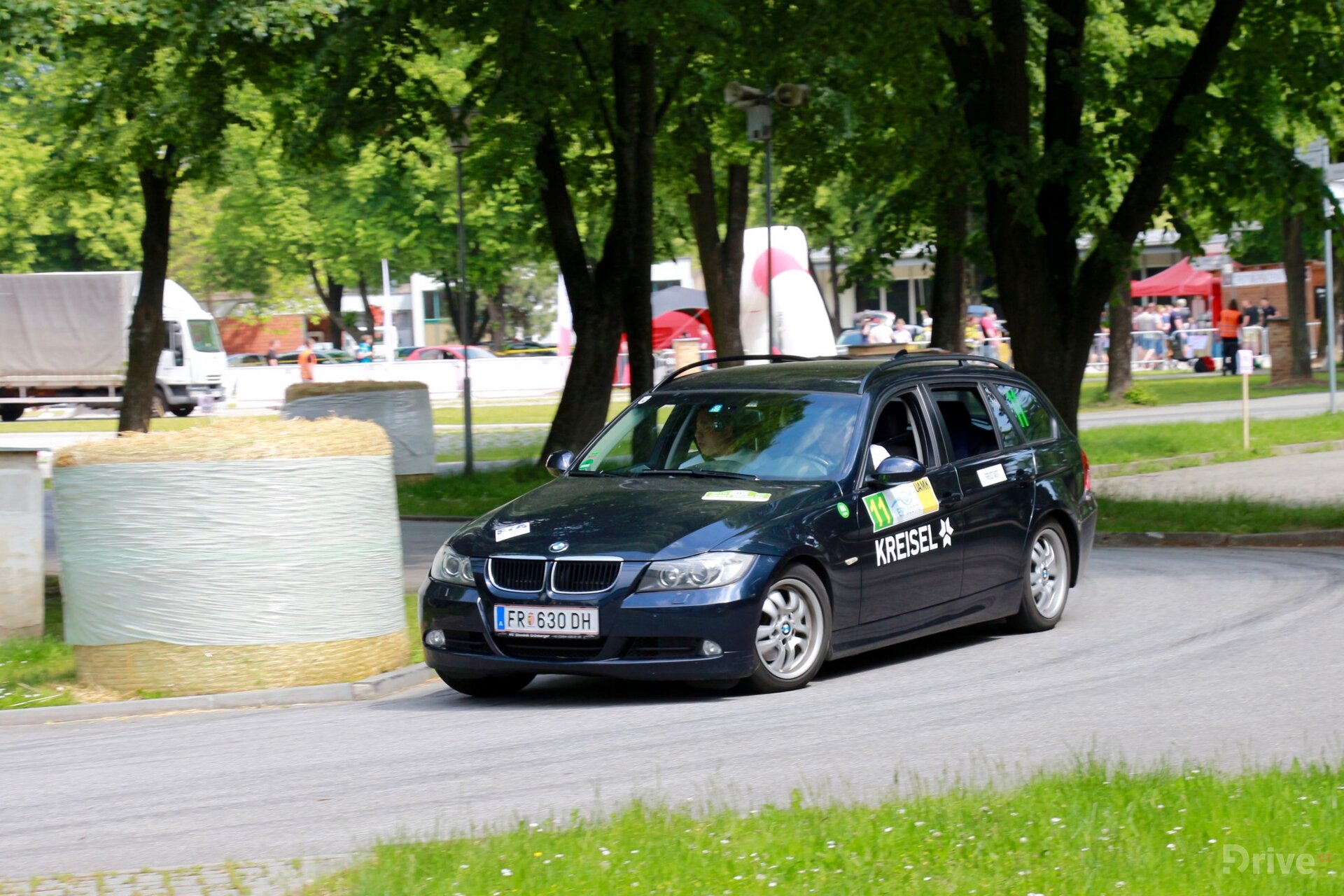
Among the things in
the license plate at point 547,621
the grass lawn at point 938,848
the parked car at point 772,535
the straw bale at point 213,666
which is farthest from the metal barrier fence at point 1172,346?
the grass lawn at point 938,848

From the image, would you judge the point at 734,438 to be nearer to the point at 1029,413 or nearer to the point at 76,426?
the point at 1029,413

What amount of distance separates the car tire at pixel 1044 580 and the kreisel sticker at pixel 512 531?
3.34 meters

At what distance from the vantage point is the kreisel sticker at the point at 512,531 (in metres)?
8.56

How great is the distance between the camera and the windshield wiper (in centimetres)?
910

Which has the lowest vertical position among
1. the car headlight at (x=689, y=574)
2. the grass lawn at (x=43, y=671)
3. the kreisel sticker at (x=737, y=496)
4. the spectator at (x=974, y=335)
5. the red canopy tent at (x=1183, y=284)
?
the grass lawn at (x=43, y=671)

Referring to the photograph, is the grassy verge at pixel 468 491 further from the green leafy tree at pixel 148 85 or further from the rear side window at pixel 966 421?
the rear side window at pixel 966 421

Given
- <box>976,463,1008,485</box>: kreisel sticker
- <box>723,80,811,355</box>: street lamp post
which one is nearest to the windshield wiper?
<box>976,463,1008,485</box>: kreisel sticker

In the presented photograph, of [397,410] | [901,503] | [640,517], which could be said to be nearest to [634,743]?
[640,517]

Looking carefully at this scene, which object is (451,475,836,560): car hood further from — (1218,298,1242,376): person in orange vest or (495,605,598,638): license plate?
(1218,298,1242,376): person in orange vest

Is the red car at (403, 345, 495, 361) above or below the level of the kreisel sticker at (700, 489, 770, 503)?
above

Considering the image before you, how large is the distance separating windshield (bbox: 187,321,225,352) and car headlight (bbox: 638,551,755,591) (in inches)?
1567

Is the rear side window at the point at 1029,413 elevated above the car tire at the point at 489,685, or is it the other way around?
the rear side window at the point at 1029,413
